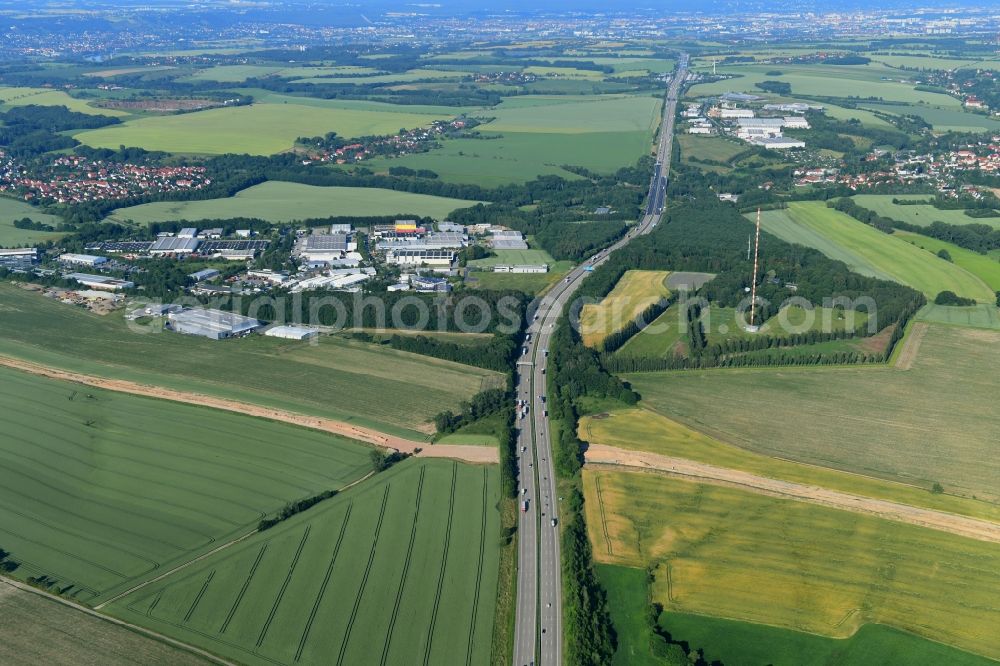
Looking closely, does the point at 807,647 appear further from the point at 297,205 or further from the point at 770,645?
the point at 297,205

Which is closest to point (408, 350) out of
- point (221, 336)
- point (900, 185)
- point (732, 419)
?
point (221, 336)

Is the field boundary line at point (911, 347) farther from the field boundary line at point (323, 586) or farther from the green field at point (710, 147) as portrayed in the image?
the green field at point (710, 147)

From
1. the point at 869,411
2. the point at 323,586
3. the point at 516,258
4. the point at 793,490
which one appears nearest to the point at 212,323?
the point at 516,258

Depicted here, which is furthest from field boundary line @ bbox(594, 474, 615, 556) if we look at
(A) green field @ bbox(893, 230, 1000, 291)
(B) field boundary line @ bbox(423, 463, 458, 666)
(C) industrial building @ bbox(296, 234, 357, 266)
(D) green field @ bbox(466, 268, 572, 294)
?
(A) green field @ bbox(893, 230, 1000, 291)

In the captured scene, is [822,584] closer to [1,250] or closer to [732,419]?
[732,419]

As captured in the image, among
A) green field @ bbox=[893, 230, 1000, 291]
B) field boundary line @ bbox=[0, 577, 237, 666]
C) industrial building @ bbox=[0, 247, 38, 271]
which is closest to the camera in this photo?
field boundary line @ bbox=[0, 577, 237, 666]

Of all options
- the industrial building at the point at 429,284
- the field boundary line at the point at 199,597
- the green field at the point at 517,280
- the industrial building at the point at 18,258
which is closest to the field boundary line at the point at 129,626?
the field boundary line at the point at 199,597

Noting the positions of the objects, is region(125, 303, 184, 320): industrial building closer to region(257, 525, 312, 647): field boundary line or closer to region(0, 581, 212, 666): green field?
region(257, 525, 312, 647): field boundary line
